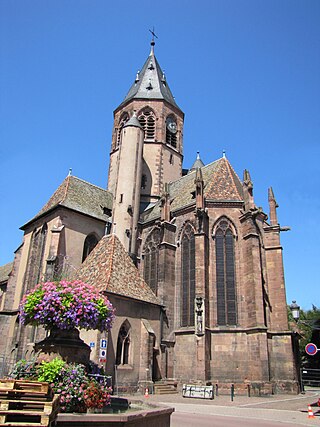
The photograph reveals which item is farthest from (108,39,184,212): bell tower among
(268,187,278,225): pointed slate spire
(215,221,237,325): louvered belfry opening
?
(268,187,278,225): pointed slate spire

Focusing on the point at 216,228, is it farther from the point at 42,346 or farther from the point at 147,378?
the point at 42,346

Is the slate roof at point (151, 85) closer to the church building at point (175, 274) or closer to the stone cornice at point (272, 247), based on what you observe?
the church building at point (175, 274)

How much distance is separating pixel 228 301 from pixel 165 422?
17.8 meters

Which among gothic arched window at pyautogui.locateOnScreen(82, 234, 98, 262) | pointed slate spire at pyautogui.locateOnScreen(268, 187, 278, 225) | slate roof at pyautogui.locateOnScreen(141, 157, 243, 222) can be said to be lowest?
gothic arched window at pyautogui.locateOnScreen(82, 234, 98, 262)

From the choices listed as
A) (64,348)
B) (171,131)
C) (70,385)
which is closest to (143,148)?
(171,131)

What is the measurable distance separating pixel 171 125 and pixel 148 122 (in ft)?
8.92

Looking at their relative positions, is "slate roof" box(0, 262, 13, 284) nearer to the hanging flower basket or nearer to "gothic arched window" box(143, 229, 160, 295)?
"gothic arched window" box(143, 229, 160, 295)

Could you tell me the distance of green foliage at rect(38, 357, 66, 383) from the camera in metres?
7.42

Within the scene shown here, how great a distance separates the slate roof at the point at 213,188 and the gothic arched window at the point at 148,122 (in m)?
8.27

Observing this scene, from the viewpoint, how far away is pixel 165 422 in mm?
7562

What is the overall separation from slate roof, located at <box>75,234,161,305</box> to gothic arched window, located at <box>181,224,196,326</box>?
80.9 inches

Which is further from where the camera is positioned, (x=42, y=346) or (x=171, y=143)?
(x=171, y=143)

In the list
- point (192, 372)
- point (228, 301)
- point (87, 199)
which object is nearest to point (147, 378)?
point (192, 372)

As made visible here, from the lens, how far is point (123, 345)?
2183 centimetres
